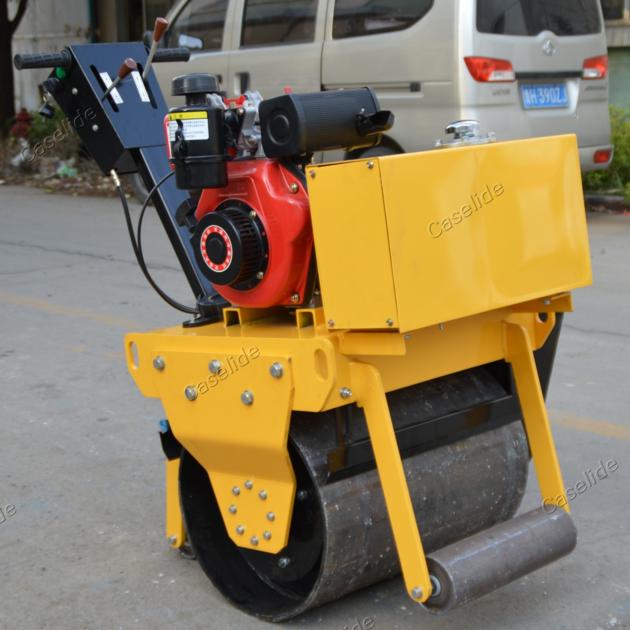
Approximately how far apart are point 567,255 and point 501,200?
300 mm

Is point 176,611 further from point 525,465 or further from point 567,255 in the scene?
point 567,255

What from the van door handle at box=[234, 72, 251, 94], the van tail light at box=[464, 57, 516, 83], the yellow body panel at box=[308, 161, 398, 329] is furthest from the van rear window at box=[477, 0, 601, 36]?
the yellow body panel at box=[308, 161, 398, 329]

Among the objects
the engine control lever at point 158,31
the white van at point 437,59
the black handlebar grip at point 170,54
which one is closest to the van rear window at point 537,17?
the white van at point 437,59

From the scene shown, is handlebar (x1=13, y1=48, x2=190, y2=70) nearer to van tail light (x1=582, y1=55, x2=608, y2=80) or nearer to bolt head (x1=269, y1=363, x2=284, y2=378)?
bolt head (x1=269, y1=363, x2=284, y2=378)

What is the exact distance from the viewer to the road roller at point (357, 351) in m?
2.72

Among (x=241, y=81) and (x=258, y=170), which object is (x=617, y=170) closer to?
(x=241, y=81)

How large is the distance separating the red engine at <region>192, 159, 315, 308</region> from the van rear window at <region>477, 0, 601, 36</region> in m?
5.30

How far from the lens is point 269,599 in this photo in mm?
3213

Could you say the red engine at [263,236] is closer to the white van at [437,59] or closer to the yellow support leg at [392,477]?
the yellow support leg at [392,477]

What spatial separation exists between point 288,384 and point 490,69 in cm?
557

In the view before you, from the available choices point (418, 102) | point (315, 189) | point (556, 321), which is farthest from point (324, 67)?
point (315, 189)

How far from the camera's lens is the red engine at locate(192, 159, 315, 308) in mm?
2891

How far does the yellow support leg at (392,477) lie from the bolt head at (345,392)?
0.04 feet

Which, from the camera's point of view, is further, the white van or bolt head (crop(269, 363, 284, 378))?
the white van
